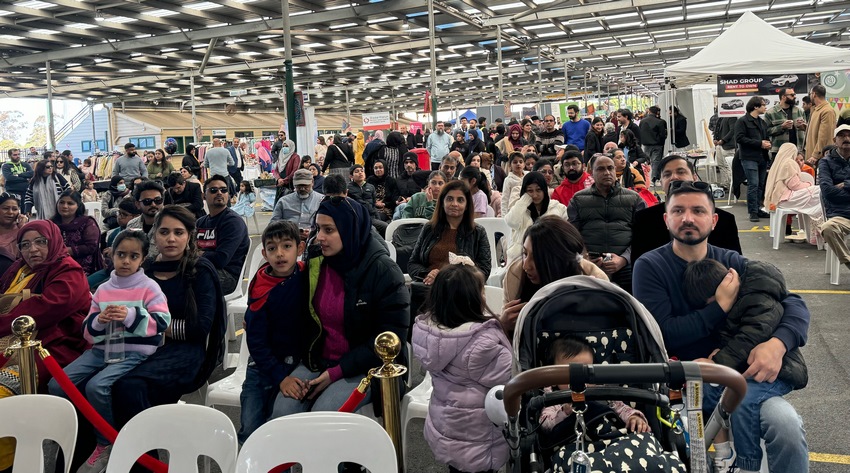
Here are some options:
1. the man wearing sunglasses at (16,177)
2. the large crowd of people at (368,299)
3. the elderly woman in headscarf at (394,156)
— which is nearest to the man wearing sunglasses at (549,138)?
the elderly woman in headscarf at (394,156)

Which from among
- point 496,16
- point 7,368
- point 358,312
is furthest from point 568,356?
point 496,16

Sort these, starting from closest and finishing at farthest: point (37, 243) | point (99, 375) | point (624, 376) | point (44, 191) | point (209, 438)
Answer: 1. point (624, 376)
2. point (209, 438)
3. point (99, 375)
4. point (37, 243)
5. point (44, 191)

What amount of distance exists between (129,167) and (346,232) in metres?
10.6

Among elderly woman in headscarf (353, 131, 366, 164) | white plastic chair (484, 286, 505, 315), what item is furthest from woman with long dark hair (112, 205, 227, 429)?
elderly woman in headscarf (353, 131, 366, 164)

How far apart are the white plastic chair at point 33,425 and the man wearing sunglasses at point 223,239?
8.75ft

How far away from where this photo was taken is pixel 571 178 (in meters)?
6.45

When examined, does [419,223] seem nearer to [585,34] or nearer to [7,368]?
[7,368]

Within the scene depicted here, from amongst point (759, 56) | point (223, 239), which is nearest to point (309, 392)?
point (223, 239)

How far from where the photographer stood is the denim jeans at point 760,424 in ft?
7.95

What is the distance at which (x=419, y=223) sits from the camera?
6.21 metres

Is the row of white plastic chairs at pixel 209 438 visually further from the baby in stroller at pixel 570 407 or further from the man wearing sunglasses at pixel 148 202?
the man wearing sunglasses at pixel 148 202

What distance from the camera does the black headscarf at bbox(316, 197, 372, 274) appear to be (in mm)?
3256

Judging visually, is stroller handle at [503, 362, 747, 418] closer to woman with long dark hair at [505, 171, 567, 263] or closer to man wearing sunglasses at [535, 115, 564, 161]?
woman with long dark hair at [505, 171, 567, 263]

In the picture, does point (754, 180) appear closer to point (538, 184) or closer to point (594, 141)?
point (594, 141)
